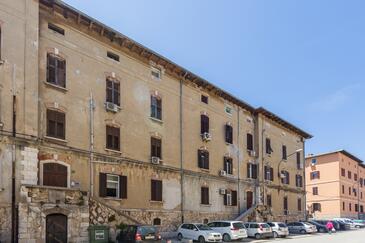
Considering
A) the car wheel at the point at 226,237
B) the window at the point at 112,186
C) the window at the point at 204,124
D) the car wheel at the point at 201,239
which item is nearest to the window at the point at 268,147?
the window at the point at 204,124

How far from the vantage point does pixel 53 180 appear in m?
25.2

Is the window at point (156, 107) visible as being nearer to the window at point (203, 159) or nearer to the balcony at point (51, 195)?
the window at point (203, 159)

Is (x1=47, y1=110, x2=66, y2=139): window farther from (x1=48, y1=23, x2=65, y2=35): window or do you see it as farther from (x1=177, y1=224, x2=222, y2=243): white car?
(x1=177, y1=224, x2=222, y2=243): white car

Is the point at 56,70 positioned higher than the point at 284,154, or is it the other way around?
the point at 56,70

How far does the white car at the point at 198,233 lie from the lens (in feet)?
103

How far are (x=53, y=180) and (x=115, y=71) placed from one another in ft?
31.6

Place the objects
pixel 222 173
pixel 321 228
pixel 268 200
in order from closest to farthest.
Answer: pixel 222 173, pixel 321 228, pixel 268 200

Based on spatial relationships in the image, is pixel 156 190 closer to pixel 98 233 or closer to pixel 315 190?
pixel 98 233

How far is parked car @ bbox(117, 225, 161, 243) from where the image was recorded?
966 inches

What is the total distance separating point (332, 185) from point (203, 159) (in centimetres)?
4511

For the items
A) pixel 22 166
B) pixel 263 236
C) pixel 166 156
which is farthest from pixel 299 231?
pixel 22 166

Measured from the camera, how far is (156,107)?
34.9 m

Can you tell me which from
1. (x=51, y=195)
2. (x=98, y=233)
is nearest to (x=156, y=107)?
(x=98, y=233)

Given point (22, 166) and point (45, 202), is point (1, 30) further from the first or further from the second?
point (45, 202)
